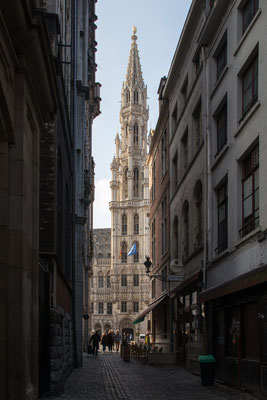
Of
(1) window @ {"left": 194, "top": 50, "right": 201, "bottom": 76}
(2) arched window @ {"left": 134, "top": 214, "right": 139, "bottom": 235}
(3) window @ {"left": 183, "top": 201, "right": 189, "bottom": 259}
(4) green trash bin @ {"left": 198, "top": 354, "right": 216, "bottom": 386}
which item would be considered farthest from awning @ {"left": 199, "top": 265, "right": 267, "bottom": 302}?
(2) arched window @ {"left": 134, "top": 214, "right": 139, "bottom": 235}

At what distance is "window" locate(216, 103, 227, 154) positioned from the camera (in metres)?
19.9

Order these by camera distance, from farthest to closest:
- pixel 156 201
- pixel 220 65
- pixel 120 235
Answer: pixel 120 235, pixel 156 201, pixel 220 65

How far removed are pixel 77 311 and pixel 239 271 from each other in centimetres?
1533

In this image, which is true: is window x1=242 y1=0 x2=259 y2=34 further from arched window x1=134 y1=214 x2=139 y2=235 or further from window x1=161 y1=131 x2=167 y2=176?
arched window x1=134 y1=214 x2=139 y2=235

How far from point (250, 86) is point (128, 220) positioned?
350ft

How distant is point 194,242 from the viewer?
24359mm

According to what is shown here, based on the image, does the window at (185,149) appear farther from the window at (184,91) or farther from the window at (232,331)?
the window at (232,331)

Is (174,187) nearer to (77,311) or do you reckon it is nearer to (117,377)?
(77,311)

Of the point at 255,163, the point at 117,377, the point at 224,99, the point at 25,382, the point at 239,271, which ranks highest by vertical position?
the point at 224,99

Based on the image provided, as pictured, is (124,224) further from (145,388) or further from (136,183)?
(145,388)

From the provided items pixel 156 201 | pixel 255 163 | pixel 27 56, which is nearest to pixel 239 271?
pixel 255 163

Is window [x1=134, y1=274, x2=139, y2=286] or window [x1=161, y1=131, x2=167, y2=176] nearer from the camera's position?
window [x1=161, y1=131, x2=167, y2=176]

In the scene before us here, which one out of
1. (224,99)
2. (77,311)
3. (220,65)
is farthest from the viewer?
(77,311)

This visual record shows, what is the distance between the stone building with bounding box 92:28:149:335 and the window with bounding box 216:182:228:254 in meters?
97.3
